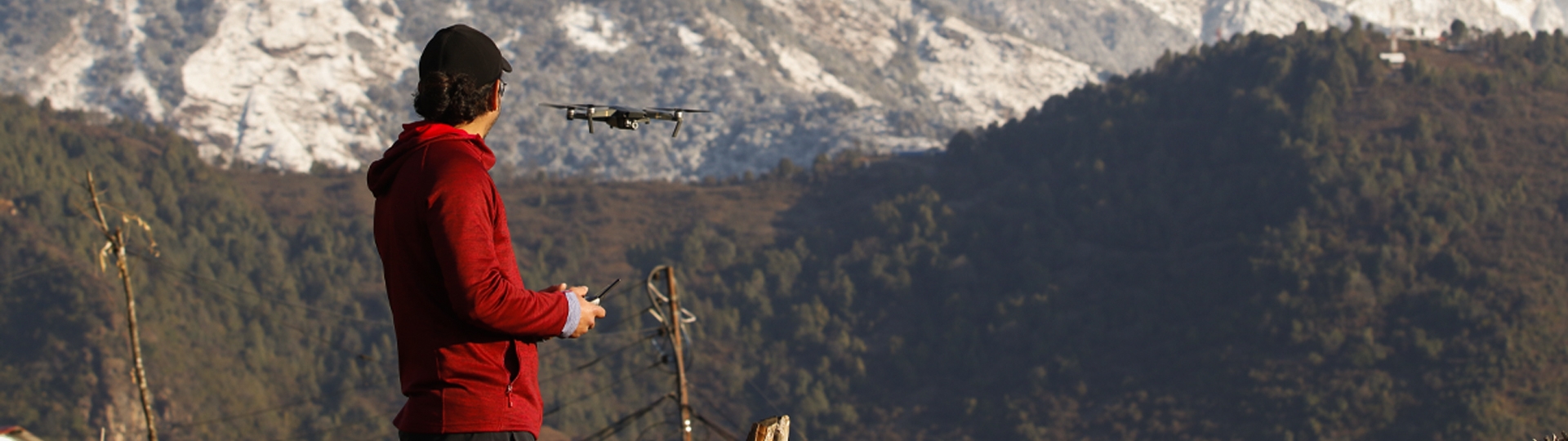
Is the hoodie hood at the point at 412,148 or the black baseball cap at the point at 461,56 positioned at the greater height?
the black baseball cap at the point at 461,56

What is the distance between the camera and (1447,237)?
97.8m

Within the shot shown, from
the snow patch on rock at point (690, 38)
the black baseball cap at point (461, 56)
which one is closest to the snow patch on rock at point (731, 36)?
the snow patch on rock at point (690, 38)

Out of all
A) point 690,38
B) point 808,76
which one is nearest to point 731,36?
point 690,38

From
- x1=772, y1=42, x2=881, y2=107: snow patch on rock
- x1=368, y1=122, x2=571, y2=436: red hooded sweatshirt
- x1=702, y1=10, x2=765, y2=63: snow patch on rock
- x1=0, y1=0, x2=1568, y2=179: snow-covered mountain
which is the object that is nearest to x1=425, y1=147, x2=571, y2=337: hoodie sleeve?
x1=368, y1=122, x2=571, y2=436: red hooded sweatshirt

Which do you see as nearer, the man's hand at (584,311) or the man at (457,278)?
the man at (457,278)

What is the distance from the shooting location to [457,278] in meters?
4.09

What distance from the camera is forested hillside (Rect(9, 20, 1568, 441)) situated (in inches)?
Result: 3406

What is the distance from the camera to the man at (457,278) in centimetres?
411

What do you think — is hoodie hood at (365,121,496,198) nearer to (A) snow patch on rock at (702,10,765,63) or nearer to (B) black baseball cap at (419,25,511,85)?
(B) black baseball cap at (419,25,511,85)

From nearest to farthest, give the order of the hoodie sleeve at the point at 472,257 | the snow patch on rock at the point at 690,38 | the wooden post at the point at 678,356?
1. the hoodie sleeve at the point at 472,257
2. the wooden post at the point at 678,356
3. the snow patch on rock at the point at 690,38

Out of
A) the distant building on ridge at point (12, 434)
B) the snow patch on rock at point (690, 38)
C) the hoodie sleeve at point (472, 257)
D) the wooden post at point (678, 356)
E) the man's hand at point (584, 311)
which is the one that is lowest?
the snow patch on rock at point (690, 38)

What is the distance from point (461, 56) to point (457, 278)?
595mm

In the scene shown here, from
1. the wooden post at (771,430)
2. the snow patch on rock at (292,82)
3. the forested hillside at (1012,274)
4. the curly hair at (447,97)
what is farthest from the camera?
the snow patch on rock at (292,82)

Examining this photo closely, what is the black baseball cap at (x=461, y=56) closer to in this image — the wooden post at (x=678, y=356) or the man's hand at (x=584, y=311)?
the man's hand at (x=584, y=311)
